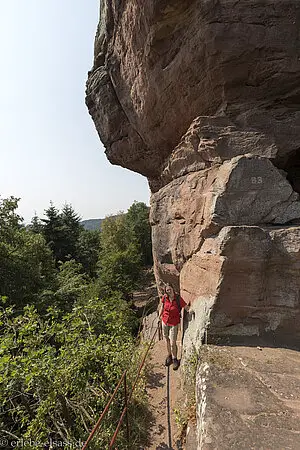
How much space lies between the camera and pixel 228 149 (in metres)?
4.80

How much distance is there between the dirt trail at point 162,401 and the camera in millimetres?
3596

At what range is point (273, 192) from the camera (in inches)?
167

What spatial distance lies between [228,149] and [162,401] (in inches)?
183

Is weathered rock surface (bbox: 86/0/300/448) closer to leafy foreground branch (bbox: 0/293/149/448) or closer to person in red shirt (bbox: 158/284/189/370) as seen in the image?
person in red shirt (bbox: 158/284/189/370)

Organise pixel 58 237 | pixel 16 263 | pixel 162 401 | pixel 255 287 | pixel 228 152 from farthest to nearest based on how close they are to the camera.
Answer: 1. pixel 58 237
2. pixel 16 263
3. pixel 228 152
4. pixel 162 401
5. pixel 255 287

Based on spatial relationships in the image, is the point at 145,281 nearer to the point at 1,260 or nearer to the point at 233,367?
the point at 1,260

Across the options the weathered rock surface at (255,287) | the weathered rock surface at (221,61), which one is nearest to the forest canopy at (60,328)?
the weathered rock surface at (255,287)

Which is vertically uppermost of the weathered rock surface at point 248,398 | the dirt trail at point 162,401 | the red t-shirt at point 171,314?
the red t-shirt at point 171,314

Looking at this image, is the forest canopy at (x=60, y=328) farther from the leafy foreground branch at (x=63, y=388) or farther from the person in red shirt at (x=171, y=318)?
the person in red shirt at (x=171, y=318)

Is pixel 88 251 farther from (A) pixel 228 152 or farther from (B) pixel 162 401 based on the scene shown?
(A) pixel 228 152

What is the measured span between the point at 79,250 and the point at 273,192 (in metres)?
23.7

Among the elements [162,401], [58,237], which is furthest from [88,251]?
[162,401]

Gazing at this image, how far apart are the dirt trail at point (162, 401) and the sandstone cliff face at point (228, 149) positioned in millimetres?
1045

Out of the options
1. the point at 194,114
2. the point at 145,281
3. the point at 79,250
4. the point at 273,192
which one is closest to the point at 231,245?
the point at 273,192
